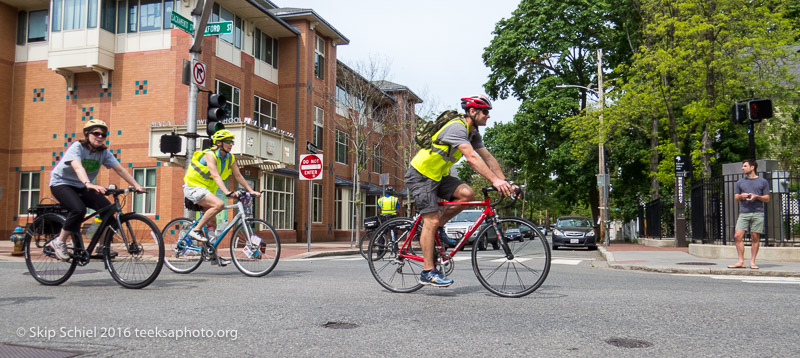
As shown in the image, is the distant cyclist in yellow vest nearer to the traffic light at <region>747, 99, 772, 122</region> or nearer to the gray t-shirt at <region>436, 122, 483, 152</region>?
the traffic light at <region>747, 99, 772, 122</region>

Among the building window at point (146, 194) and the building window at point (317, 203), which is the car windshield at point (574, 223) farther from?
the building window at point (146, 194)

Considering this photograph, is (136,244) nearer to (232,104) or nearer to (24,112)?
(232,104)

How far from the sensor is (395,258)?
614cm

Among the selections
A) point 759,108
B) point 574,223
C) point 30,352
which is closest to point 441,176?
point 30,352

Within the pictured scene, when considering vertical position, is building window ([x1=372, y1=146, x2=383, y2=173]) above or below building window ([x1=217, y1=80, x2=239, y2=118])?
below

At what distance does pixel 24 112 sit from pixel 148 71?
632 centimetres

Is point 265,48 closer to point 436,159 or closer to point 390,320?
point 436,159

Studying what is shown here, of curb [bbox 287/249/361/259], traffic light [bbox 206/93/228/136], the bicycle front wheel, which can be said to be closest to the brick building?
curb [bbox 287/249/361/259]

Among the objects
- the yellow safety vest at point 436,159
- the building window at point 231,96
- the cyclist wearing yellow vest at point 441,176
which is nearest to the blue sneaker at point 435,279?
the cyclist wearing yellow vest at point 441,176

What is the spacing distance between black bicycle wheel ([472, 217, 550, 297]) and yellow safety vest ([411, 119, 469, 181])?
0.70 metres

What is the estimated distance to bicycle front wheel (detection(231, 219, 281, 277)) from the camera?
7785 millimetres

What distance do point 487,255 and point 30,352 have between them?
368 cm

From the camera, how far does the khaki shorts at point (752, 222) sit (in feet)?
32.4

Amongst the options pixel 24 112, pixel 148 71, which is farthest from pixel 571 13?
pixel 24 112
